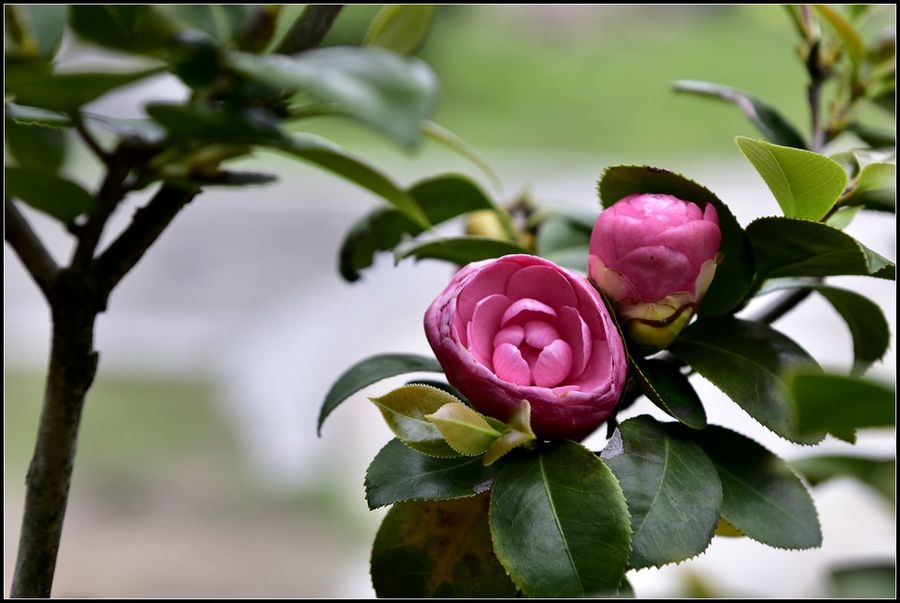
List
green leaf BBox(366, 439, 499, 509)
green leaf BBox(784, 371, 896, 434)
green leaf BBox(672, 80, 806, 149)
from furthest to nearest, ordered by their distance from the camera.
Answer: green leaf BBox(672, 80, 806, 149) < green leaf BBox(366, 439, 499, 509) < green leaf BBox(784, 371, 896, 434)

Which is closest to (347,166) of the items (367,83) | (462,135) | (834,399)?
(367,83)

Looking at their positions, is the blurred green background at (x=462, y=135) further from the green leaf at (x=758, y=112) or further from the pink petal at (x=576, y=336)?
the pink petal at (x=576, y=336)

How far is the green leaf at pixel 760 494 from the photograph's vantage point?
0.31 m

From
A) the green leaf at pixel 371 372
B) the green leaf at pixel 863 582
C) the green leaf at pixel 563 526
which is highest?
the green leaf at pixel 563 526

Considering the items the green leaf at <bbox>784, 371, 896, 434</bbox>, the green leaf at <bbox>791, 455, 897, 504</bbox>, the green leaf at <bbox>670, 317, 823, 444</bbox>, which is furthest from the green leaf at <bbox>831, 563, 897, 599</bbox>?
the green leaf at <bbox>784, 371, 896, 434</bbox>

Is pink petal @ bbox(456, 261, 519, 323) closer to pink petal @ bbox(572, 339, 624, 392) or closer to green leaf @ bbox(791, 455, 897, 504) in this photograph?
pink petal @ bbox(572, 339, 624, 392)

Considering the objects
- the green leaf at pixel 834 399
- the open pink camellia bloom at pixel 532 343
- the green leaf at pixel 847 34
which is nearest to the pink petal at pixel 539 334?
the open pink camellia bloom at pixel 532 343

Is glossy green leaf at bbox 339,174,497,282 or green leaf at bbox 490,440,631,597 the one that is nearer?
green leaf at bbox 490,440,631,597

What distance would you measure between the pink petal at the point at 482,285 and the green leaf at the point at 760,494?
86 millimetres

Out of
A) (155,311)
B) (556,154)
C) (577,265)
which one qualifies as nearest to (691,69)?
(556,154)

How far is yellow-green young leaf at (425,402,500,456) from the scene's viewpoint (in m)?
0.27

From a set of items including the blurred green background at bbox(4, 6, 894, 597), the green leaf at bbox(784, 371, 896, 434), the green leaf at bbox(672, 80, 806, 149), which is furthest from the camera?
the blurred green background at bbox(4, 6, 894, 597)

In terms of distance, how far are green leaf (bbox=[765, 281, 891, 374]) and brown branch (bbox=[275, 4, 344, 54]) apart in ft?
0.66

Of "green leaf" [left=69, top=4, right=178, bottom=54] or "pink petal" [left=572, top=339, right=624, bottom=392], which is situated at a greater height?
"green leaf" [left=69, top=4, right=178, bottom=54]
